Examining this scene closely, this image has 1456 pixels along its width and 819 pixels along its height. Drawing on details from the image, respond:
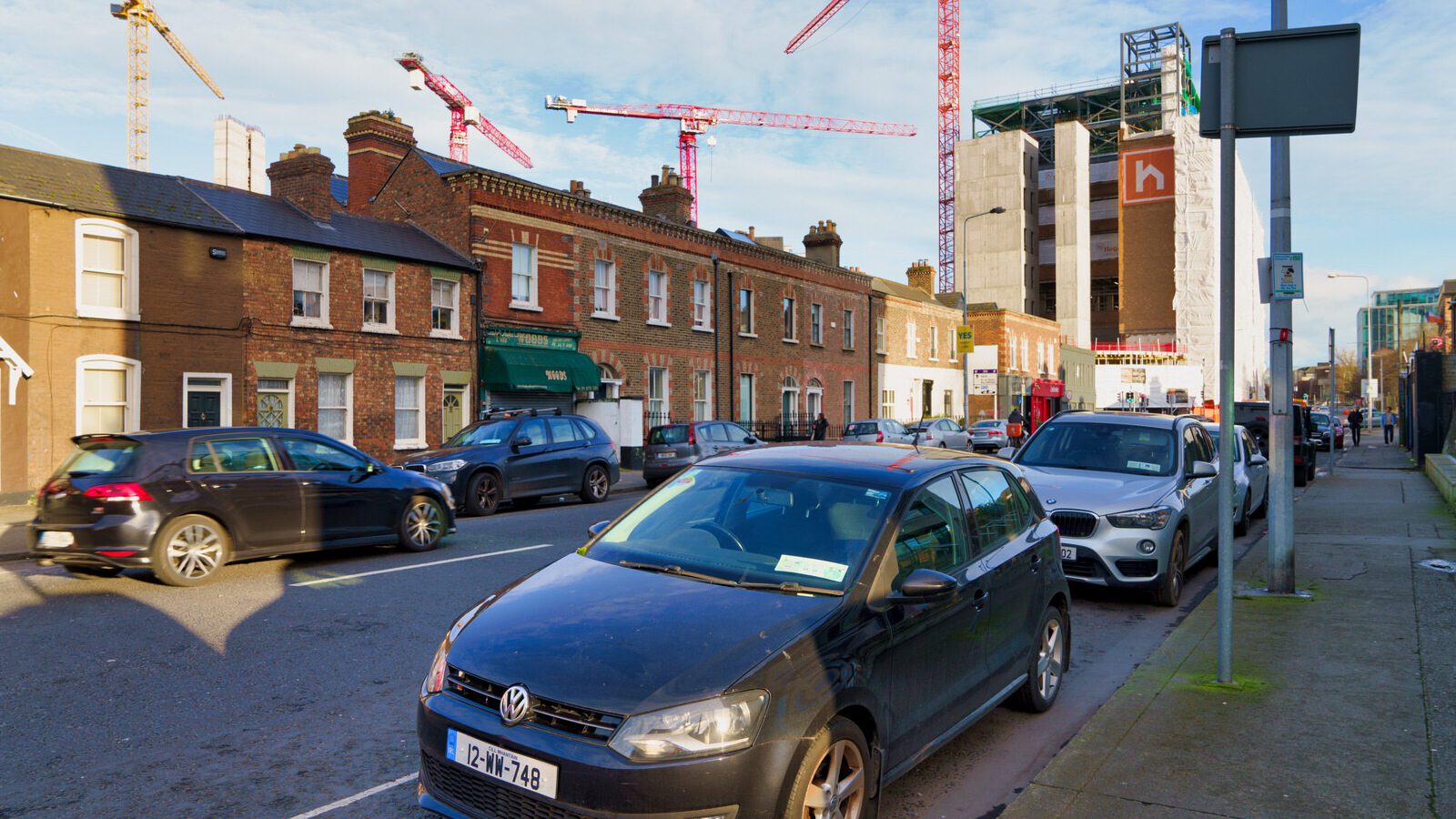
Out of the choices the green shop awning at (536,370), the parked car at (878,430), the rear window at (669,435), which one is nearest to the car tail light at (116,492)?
the rear window at (669,435)

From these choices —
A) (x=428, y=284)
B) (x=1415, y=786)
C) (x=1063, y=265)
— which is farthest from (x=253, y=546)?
(x=1063, y=265)

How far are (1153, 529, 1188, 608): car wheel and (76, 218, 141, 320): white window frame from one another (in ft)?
59.5

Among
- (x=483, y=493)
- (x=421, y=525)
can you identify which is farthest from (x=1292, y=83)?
(x=483, y=493)

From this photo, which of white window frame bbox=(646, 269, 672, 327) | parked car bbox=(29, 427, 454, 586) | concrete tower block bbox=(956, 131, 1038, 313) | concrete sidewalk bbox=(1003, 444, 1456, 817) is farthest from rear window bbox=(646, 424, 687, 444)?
concrete tower block bbox=(956, 131, 1038, 313)

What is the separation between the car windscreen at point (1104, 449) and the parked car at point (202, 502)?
7399 millimetres

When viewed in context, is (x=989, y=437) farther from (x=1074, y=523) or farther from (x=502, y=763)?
(x=502, y=763)

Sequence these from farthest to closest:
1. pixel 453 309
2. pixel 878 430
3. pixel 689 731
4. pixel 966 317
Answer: pixel 966 317, pixel 878 430, pixel 453 309, pixel 689 731

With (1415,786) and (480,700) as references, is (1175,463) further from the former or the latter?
(480,700)

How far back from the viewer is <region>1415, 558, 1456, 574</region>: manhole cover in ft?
31.3

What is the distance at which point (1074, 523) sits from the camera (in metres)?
8.59

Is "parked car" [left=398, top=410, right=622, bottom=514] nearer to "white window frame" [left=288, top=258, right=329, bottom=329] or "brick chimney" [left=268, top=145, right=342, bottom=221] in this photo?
"white window frame" [left=288, top=258, right=329, bottom=329]

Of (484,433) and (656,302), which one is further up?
(656,302)

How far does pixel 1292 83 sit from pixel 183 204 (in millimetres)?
19973

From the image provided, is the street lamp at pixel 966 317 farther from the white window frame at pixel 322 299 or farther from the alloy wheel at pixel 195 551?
the alloy wheel at pixel 195 551
